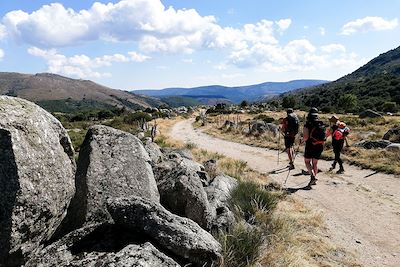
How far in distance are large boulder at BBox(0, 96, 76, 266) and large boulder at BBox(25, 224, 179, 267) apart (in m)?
0.23

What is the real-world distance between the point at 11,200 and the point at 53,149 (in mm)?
908

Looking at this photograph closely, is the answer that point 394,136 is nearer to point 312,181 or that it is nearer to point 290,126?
point 290,126

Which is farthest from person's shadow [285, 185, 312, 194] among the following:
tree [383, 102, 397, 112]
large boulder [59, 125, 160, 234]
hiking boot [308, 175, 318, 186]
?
tree [383, 102, 397, 112]

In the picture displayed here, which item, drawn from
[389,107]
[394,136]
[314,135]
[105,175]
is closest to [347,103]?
[389,107]

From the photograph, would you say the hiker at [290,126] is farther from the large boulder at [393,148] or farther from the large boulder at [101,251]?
the large boulder at [101,251]

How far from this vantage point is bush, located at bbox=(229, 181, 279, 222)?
342 inches

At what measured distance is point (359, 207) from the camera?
36.8 feet

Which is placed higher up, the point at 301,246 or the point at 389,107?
the point at 301,246

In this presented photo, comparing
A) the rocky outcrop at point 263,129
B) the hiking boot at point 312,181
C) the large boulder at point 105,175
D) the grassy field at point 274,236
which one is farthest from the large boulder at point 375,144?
the large boulder at point 105,175

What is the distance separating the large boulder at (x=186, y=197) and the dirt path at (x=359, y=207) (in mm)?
3246

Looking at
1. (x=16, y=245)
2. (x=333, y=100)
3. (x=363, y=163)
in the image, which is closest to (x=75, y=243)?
(x=16, y=245)

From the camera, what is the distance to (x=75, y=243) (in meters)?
5.00

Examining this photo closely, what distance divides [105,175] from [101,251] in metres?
1.79

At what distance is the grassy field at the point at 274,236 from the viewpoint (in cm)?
630
